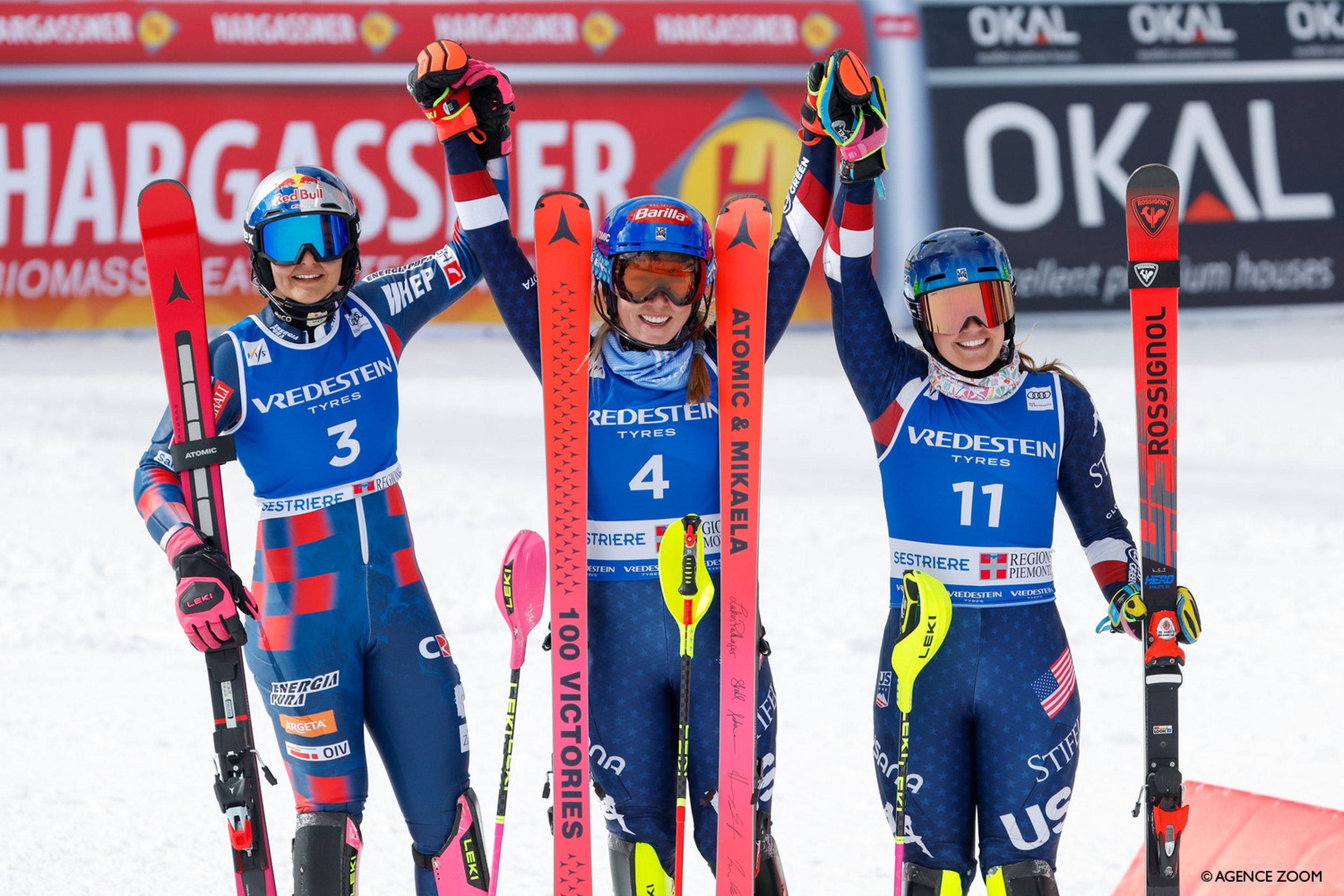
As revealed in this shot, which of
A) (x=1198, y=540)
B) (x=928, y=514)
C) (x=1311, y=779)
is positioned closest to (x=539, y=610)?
(x=928, y=514)

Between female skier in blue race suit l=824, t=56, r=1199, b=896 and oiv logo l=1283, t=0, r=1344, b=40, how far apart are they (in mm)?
11490

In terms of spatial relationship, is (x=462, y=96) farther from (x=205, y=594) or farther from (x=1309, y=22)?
Answer: (x=1309, y=22)

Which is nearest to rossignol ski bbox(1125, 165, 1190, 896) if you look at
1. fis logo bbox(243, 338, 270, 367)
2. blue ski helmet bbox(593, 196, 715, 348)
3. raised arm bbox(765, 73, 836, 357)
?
raised arm bbox(765, 73, 836, 357)

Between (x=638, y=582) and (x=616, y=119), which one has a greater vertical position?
(x=616, y=119)

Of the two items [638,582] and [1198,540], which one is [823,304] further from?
[638,582]

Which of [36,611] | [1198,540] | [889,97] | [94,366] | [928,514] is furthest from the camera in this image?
[889,97]

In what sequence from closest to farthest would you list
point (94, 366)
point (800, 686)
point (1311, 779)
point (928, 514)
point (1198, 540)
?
point (928, 514) < point (1311, 779) < point (800, 686) < point (1198, 540) < point (94, 366)

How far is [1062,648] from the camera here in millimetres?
3268

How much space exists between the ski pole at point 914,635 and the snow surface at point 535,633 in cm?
121

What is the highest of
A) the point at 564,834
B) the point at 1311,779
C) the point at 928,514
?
the point at 928,514

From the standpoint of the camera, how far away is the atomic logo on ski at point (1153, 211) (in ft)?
11.4

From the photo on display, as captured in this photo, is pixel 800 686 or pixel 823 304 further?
pixel 823 304

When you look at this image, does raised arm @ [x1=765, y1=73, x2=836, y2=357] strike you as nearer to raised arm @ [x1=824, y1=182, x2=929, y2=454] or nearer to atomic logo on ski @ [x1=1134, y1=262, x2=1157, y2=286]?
→ raised arm @ [x1=824, y1=182, x2=929, y2=454]

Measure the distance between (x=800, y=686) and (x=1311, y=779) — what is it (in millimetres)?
2096
